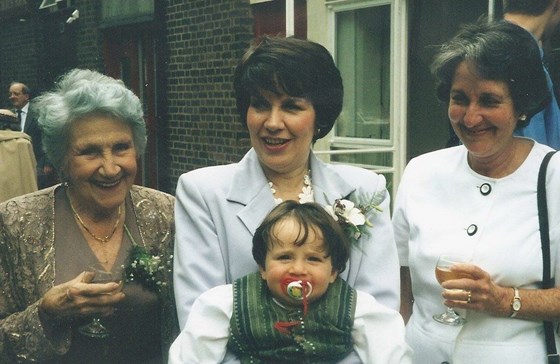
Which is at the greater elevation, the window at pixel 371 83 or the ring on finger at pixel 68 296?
the window at pixel 371 83

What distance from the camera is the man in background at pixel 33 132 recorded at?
856 cm

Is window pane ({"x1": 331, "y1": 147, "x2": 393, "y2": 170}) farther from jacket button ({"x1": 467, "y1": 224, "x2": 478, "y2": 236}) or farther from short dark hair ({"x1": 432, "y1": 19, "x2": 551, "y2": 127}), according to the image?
jacket button ({"x1": 467, "y1": 224, "x2": 478, "y2": 236})

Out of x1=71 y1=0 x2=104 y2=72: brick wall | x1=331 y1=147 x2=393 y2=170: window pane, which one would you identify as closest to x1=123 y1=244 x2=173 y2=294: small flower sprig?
x1=331 y1=147 x2=393 y2=170: window pane

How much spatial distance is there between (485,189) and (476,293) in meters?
0.46

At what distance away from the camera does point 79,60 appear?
11.9 metres

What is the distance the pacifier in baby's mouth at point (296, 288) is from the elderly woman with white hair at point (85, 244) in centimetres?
69

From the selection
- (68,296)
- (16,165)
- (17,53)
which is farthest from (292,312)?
(17,53)

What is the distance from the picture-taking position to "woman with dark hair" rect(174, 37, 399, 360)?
2594 millimetres

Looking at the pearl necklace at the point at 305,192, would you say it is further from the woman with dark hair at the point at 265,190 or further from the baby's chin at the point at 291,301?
the baby's chin at the point at 291,301

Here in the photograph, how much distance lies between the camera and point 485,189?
9.52 feet

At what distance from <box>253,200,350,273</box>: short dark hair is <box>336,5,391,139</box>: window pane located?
4167mm

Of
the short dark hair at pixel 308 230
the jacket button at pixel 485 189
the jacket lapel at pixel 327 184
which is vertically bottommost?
the short dark hair at pixel 308 230

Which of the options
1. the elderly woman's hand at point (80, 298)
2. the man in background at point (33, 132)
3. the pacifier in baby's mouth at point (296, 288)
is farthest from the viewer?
the man in background at point (33, 132)

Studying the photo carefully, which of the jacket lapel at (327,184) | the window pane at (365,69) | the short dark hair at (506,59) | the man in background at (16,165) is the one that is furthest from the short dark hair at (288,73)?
the man in background at (16,165)
